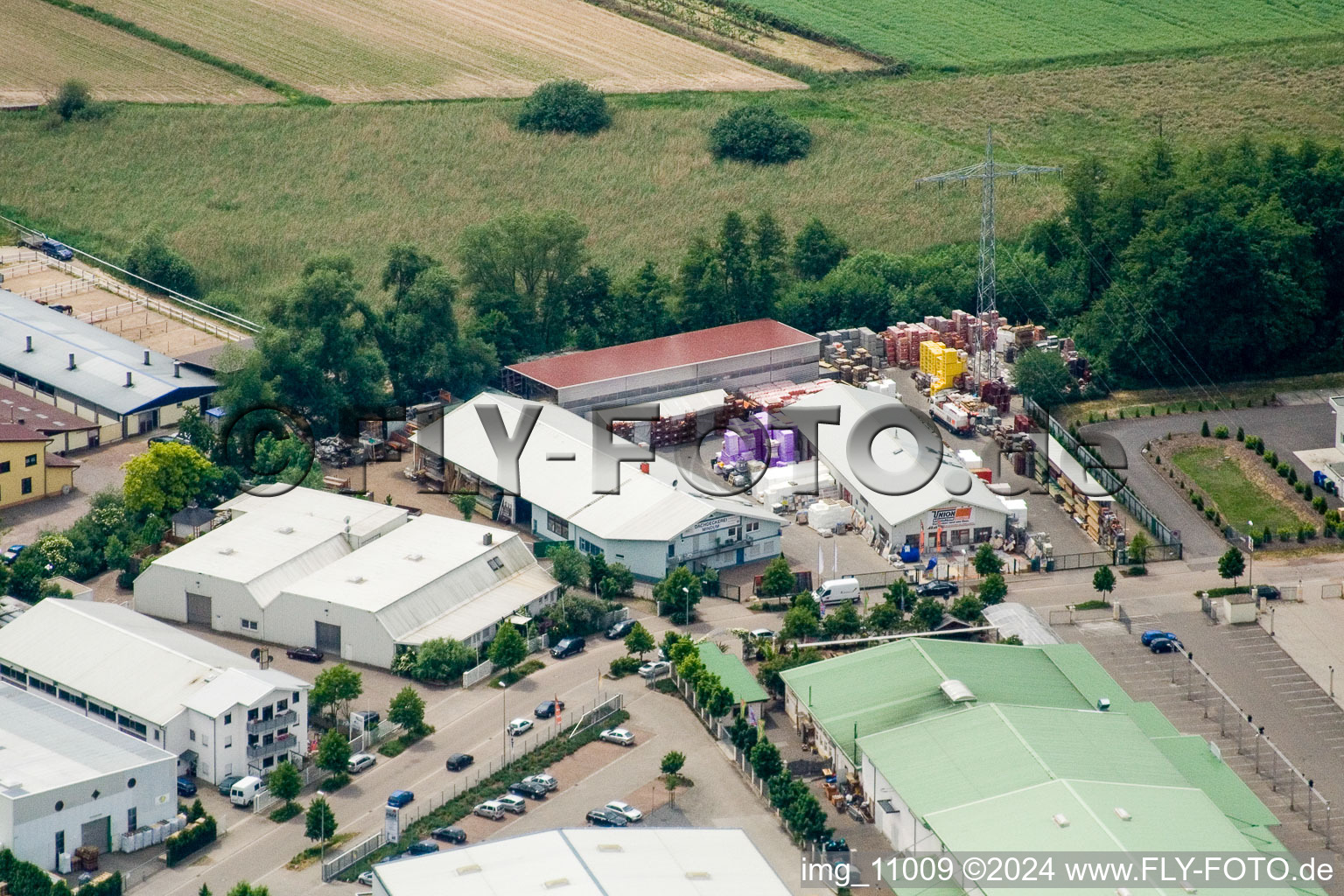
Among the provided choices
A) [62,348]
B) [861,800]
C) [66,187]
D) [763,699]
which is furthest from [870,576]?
[66,187]

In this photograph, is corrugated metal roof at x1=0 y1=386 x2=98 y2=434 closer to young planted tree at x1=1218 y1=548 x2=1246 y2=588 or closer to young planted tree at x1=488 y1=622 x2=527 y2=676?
young planted tree at x1=488 y1=622 x2=527 y2=676

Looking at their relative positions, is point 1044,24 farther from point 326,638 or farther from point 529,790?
point 529,790

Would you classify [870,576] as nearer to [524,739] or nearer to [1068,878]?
[524,739]

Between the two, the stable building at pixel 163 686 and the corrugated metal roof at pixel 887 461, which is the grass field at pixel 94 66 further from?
the stable building at pixel 163 686

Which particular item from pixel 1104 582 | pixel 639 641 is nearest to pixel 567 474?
pixel 639 641

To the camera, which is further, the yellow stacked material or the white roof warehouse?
the yellow stacked material

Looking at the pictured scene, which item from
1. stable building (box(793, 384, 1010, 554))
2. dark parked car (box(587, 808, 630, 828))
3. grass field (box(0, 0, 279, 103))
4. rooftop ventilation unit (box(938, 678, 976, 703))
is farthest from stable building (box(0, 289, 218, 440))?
rooftop ventilation unit (box(938, 678, 976, 703))

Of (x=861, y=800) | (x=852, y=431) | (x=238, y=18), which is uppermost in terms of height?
(x=238, y=18)
